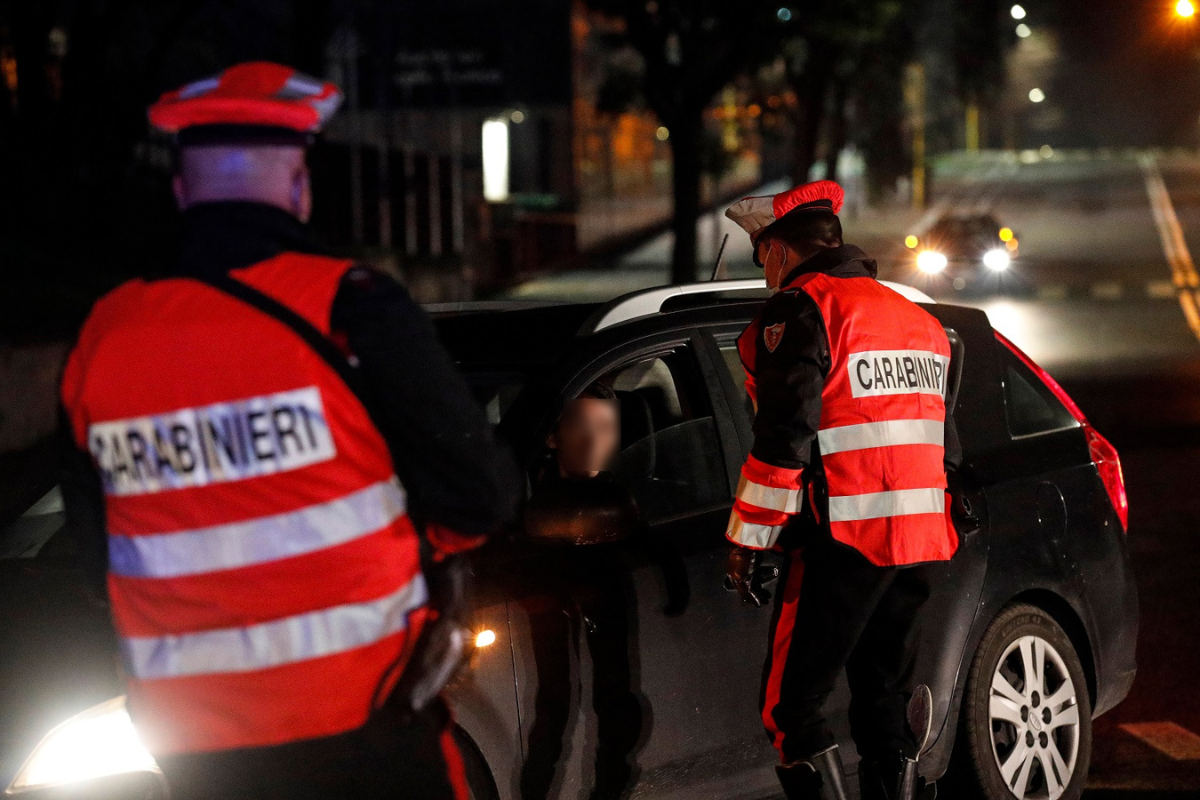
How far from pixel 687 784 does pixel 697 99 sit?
2042cm

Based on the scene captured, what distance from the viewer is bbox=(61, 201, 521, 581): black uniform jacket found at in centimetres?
206

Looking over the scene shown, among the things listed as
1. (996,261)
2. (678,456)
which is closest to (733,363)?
(678,456)

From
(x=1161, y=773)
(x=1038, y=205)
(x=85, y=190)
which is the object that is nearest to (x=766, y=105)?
(x=85, y=190)

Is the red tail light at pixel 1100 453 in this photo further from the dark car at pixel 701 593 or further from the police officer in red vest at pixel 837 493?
the police officer in red vest at pixel 837 493

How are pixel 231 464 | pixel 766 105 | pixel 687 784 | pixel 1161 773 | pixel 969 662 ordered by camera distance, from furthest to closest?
1. pixel 766 105
2. pixel 1161 773
3. pixel 969 662
4. pixel 687 784
5. pixel 231 464

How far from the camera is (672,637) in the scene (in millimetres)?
3453

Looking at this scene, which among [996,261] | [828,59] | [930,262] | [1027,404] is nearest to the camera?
[1027,404]

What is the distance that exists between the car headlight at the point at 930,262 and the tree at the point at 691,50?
159 inches

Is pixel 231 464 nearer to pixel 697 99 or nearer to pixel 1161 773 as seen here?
pixel 1161 773

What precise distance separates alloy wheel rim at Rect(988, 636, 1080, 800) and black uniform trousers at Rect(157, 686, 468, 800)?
216 cm

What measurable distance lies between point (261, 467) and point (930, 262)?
2269cm

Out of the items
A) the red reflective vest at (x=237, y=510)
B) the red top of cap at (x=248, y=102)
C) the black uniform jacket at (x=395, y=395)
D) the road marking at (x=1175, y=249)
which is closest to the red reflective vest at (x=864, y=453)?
the black uniform jacket at (x=395, y=395)

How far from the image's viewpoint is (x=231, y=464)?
6.69 ft

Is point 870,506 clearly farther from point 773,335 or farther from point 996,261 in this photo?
point 996,261
